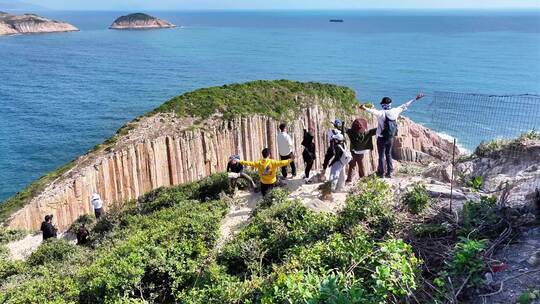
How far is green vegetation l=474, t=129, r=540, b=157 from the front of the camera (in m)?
12.0

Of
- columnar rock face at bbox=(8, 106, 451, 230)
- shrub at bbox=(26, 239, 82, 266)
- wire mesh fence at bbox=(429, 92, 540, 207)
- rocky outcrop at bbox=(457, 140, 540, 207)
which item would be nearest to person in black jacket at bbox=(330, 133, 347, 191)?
wire mesh fence at bbox=(429, 92, 540, 207)

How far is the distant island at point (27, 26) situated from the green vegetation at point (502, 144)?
14060 cm

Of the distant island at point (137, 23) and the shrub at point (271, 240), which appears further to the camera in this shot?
the distant island at point (137, 23)

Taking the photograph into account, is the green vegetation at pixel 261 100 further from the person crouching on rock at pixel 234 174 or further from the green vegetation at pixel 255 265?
the green vegetation at pixel 255 265

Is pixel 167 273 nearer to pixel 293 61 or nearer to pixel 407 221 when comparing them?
pixel 407 221

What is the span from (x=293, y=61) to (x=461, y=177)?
63.3m

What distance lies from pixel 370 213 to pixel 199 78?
51.6 metres

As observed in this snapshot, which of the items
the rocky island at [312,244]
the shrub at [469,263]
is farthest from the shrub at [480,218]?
the shrub at [469,263]

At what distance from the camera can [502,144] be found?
12758 millimetres

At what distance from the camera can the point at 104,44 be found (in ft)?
334

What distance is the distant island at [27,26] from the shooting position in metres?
133

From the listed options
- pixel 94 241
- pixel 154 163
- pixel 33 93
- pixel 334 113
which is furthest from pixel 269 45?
pixel 94 241

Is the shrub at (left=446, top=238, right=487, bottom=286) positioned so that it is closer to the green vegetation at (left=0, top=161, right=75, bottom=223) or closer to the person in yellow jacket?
the person in yellow jacket

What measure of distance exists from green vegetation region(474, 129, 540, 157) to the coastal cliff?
9438 mm
